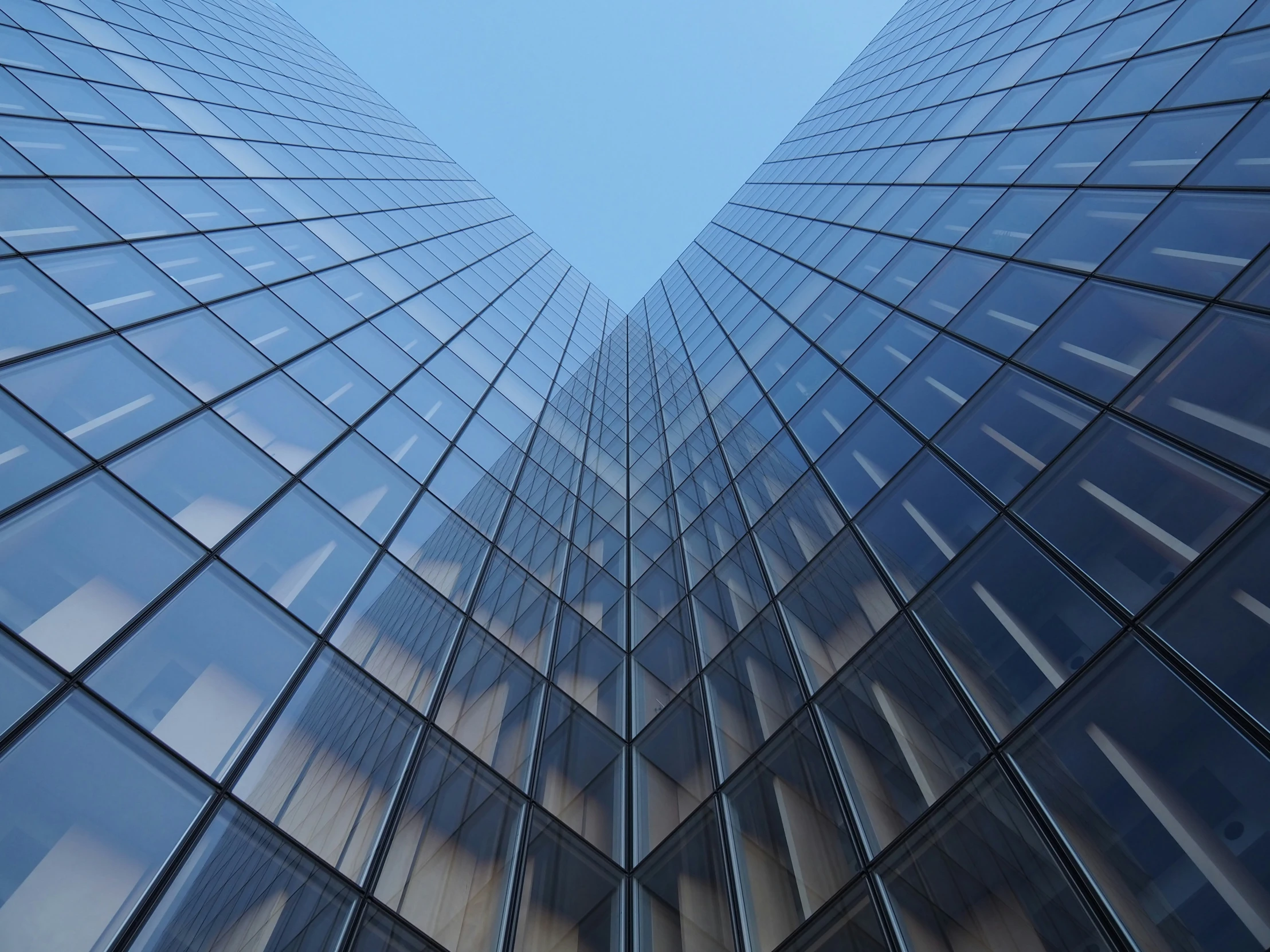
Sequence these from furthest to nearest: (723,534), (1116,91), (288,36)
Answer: (288,36) < (723,534) < (1116,91)

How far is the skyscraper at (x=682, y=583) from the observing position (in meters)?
6.14

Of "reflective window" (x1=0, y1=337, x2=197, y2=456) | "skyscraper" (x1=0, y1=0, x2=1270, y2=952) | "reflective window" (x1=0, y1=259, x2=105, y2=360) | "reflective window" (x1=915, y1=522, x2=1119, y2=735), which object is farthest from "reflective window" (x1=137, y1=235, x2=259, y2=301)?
"reflective window" (x1=915, y1=522, x2=1119, y2=735)

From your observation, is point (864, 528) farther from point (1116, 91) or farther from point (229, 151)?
point (229, 151)

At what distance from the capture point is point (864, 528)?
10.9 meters

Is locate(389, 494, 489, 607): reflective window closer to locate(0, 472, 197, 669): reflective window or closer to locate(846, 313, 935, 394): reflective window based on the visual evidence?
locate(0, 472, 197, 669): reflective window

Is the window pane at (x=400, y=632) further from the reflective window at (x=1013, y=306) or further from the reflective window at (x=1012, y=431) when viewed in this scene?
the reflective window at (x=1013, y=306)

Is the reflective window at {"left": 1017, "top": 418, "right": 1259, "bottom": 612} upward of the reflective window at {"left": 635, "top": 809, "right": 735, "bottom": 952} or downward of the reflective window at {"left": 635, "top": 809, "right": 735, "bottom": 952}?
upward

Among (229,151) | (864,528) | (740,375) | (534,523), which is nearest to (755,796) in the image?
(864,528)

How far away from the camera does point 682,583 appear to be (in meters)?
15.1

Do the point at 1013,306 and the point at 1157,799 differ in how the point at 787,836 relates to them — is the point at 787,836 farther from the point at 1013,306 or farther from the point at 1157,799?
the point at 1013,306

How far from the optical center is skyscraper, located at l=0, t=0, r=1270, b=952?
6.14 m

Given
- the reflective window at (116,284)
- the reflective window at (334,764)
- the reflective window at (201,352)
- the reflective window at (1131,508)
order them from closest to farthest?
the reflective window at (1131,508)
the reflective window at (334,764)
the reflective window at (116,284)
the reflective window at (201,352)

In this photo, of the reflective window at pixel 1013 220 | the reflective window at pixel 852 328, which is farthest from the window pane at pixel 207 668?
the reflective window at pixel 1013 220

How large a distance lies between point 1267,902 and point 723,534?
1077cm
